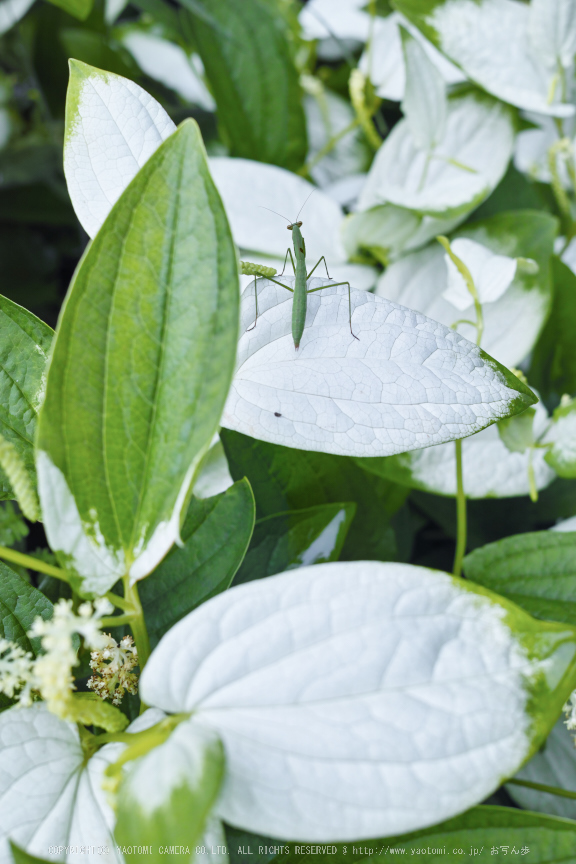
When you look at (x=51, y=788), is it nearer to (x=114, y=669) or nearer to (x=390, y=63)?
(x=114, y=669)

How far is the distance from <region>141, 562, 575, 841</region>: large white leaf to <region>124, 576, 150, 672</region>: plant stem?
4 centimetres

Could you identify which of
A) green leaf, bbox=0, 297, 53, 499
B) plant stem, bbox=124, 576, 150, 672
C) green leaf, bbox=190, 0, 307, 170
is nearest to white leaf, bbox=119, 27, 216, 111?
green leaf, bbox=190, 0, 307, 170

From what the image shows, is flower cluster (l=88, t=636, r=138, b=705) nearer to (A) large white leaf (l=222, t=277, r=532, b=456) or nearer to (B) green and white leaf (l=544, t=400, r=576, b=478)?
(A) large white leaf (l=222, t=277, r=532, b=456)

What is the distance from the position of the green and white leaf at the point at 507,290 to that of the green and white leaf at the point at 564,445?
65 mm

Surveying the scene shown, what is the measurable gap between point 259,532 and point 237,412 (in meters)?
0.08

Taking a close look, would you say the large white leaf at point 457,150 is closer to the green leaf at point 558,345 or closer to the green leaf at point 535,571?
the green leaf at point 558,345

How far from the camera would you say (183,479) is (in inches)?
8.6

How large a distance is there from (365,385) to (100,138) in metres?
0.16

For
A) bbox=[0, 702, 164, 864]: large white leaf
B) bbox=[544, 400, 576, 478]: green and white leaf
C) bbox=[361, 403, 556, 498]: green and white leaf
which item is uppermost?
bbox=[544, 400, 576, 478]: green and white leaf

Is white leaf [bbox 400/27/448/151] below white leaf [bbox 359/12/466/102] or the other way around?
below

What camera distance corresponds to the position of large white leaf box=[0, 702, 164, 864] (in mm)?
217

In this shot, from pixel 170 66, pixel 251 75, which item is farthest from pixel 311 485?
pixel 170 66

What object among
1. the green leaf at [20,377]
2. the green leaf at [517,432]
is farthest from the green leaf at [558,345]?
the green leaf at [20,377]

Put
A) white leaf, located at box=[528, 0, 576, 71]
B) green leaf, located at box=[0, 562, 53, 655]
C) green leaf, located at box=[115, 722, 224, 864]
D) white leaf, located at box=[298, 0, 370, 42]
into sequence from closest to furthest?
green leaf, located at box=[115, 722, 224, 864] < green leaf, located at box=[0, 562, 53, 655] < white leaf, located at box=[528, 0, 576, 71] < white leaf, located at box=[298, 0, 370, 42]
